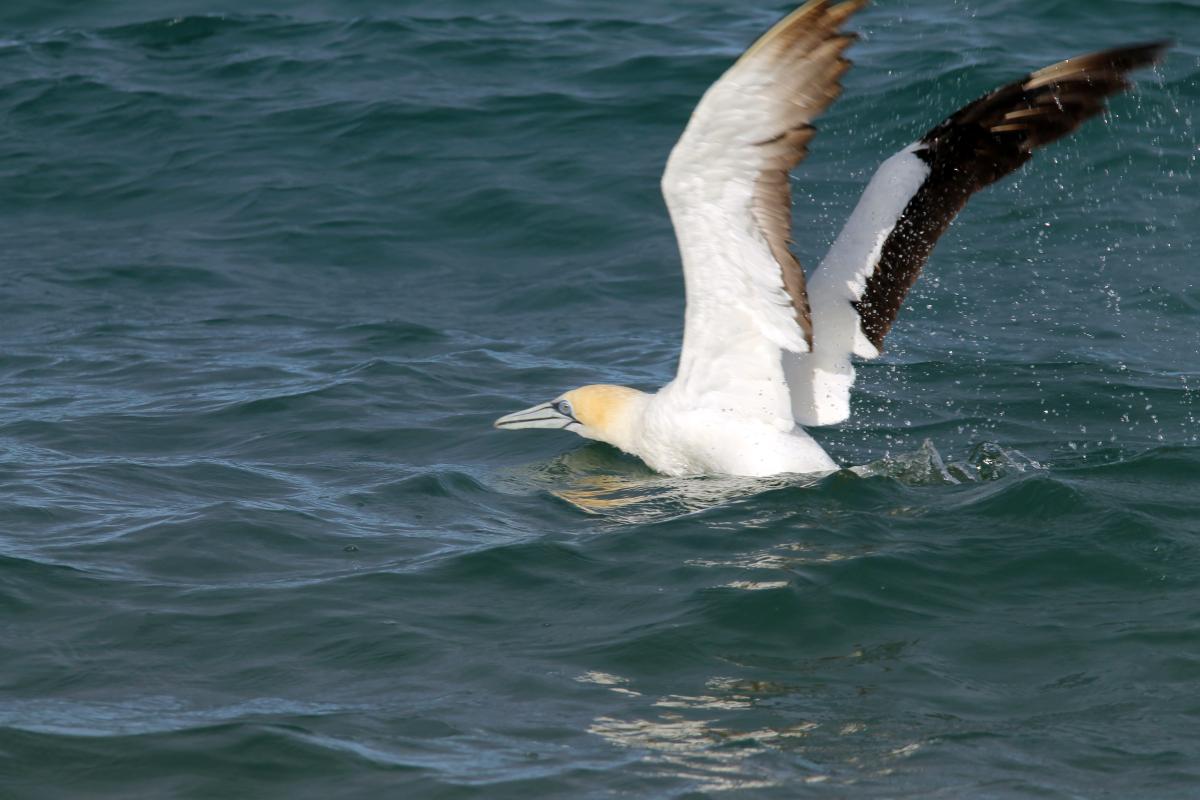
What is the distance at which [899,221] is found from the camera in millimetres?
8695

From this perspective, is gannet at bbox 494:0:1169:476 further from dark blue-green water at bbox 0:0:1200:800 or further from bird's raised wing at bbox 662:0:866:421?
dark blue-green water at bbox 0:0:1200:800

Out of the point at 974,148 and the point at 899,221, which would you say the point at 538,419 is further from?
the point at 974,148

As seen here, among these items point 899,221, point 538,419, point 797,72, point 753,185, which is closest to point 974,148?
point 899,221

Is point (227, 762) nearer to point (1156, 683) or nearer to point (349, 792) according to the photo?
point (349, 792)

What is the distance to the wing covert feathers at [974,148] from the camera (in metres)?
8.35

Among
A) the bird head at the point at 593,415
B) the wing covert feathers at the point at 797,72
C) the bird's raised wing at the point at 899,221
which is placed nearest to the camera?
the wing covert feathers at the point at 797,72

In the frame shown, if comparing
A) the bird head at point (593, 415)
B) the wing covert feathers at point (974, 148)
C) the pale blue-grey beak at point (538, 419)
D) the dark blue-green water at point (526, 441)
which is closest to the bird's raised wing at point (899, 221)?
the wing covert feathers at point (974, 148)

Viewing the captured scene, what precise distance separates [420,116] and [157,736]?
10473mm

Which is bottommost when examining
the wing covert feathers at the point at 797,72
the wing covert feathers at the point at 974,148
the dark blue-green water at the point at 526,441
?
the dark blue-green water at the point at 526,441

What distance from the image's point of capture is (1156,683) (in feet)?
19.1

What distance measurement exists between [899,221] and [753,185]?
6.53 ft

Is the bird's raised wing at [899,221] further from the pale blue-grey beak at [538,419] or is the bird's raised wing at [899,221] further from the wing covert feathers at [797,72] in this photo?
the wing covert feathers at [797,72]

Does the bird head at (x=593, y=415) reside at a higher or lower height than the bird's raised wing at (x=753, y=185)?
lower

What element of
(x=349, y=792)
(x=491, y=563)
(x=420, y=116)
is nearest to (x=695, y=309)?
(x=491, y=563)
